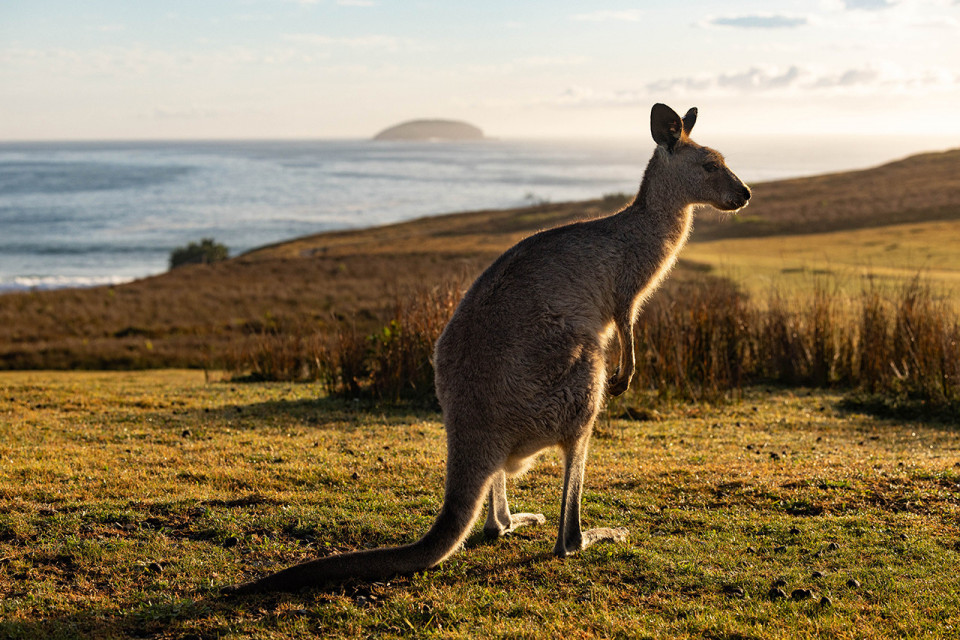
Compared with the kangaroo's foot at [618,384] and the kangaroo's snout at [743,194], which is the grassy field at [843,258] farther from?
the kangaroo's foot at [618,384]

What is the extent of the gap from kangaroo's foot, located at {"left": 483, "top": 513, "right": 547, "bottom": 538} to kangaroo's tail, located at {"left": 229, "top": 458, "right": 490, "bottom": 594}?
846mm

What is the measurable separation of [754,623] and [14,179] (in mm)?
161103

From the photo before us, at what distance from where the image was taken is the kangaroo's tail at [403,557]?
13.1 ft

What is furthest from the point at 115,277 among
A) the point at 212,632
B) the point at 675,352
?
the point at 212,632

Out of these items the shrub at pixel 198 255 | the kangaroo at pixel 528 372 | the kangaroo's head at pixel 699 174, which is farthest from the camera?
the shrub at pixel 198 255

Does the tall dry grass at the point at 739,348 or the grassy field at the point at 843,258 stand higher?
the grassy field at the point at 843,258

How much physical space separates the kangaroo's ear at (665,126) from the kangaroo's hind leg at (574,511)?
2.08 meters

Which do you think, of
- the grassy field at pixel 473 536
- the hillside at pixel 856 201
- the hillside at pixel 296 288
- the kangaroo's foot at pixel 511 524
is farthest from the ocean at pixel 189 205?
the kangaroo's foot at pixel 511 524

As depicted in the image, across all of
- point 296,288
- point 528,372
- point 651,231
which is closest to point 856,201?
point 296,288

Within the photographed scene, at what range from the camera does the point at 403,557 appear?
409 cm

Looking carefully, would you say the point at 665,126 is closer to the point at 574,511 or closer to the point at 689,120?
the point at 689,120

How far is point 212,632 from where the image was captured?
150 inches

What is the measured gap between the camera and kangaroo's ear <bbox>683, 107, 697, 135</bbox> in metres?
5.49

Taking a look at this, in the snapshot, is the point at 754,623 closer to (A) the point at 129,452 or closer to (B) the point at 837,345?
(A) the point at 129,452
